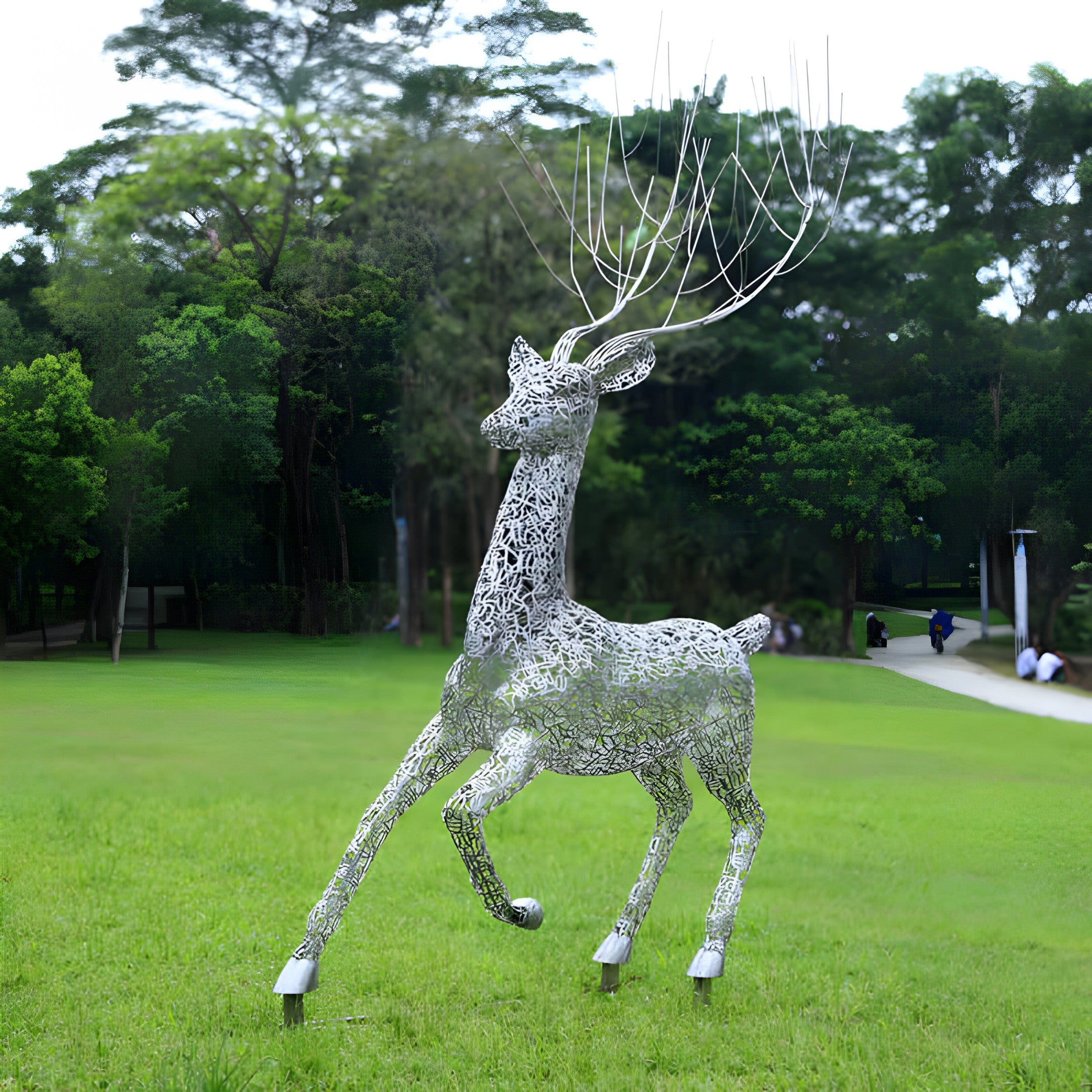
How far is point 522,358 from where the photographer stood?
3857 mm

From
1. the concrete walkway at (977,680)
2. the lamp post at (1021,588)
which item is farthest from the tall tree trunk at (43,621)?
the lamp post at (1021,588)

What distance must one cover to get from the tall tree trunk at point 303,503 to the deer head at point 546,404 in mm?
4274

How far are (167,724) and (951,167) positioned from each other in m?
7.37

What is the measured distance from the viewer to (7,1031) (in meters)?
4.04

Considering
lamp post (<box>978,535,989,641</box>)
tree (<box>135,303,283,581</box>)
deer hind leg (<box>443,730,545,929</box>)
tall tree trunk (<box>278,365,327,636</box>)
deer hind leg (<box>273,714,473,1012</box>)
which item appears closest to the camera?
deer hind leg (<box>443,730,545,929</box>)

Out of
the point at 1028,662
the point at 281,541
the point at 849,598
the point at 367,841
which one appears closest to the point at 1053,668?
the point at 1028,662

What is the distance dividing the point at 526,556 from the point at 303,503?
14.9 feet

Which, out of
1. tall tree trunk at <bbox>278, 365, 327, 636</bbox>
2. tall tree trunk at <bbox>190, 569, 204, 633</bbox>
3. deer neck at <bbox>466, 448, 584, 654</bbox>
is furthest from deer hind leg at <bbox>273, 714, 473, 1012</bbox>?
tall tree trunk at <bbox>278, 365, 327, 636</bbox>

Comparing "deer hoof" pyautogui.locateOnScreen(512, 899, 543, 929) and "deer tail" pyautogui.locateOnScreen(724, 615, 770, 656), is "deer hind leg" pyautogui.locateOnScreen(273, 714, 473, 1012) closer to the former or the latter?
"deer hoof" pyautogui.locateOnScreen(512, 899, 543, 929)

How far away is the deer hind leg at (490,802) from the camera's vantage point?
341 cm

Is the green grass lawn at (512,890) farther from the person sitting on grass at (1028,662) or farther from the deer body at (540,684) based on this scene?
the deer body at (540,684)

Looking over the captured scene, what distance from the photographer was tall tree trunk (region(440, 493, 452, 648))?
29.4 ft

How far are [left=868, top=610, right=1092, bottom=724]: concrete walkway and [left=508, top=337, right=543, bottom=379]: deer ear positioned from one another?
496cm

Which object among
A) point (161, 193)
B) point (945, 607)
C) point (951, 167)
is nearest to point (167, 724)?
point (161, 193)
